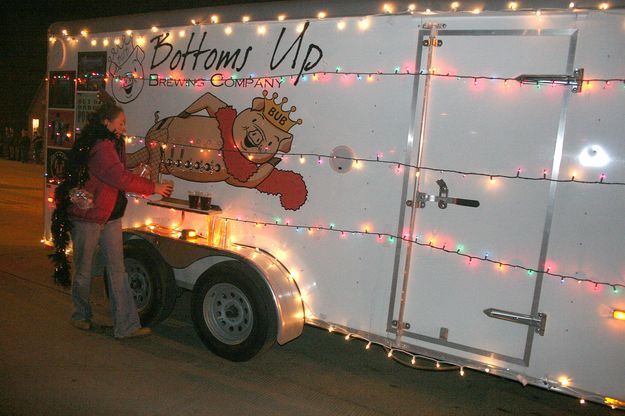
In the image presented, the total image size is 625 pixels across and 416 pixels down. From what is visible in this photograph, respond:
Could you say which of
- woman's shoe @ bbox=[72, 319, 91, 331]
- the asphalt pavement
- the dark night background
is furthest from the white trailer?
the dark night background

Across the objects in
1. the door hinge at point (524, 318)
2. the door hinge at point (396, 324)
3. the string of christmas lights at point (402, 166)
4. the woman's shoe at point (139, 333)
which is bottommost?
the woman's shoe at point (139, 333)

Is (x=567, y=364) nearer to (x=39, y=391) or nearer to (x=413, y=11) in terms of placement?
(x=413, y=11)

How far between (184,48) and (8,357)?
304 centimetres

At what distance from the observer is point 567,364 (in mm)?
3359

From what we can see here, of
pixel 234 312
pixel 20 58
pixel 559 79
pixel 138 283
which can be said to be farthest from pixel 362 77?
pixel 20 58

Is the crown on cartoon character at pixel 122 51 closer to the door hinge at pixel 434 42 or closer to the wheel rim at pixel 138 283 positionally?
the wheel rim at pixel 138 283

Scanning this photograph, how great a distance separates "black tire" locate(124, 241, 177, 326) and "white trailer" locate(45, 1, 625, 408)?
0.02m

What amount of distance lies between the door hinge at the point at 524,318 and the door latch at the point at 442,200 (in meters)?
0.75

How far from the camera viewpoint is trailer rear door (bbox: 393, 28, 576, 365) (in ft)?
11.0

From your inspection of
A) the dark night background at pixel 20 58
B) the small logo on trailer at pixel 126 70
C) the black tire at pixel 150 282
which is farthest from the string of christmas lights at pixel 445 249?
the dark night background at pixel 20 58

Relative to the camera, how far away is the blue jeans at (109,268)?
4.48 meters

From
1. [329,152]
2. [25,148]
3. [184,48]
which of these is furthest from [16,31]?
[329,152]

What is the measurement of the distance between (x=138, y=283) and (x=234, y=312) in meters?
1.19

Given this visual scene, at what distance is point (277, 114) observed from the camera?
427 centimetres
